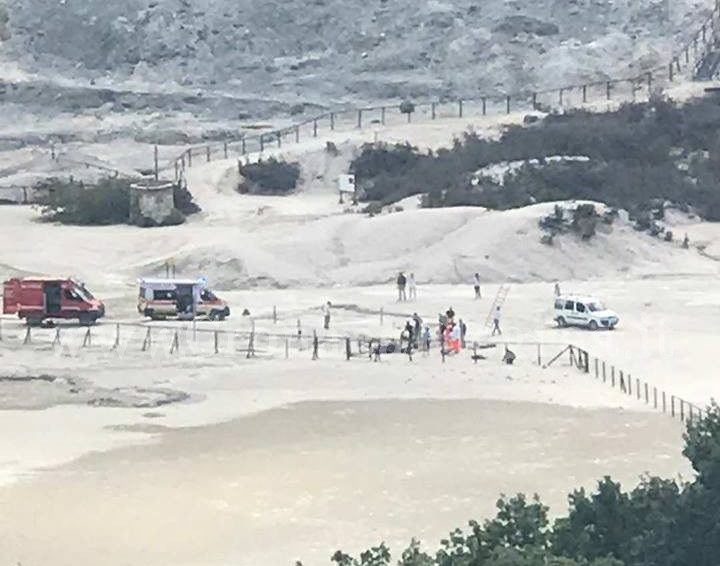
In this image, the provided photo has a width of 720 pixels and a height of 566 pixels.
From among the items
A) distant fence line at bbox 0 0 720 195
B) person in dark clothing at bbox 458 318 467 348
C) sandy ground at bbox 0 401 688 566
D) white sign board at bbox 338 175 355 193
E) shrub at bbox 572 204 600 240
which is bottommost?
sandy ground at bbox 0 401 688 566

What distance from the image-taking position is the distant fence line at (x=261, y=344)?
30.9 m

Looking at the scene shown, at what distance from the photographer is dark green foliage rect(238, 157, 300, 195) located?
165ft

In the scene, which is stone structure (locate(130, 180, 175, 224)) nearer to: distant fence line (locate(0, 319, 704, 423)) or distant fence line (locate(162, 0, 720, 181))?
distant fence line (locate(162, 0, 720, 181))

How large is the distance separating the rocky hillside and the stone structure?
15560mm

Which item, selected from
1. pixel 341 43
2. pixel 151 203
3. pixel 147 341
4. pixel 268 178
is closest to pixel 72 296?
pixel 147 341

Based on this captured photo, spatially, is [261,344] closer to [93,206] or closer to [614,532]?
[93,206]

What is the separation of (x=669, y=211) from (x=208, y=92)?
22560 millimetres

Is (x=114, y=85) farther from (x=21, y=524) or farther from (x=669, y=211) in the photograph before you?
(x=21, y=524)

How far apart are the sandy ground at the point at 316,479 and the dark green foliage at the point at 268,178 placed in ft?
77.2

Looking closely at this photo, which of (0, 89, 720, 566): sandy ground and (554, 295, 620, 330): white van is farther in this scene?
(554, 295, 620, 330): white van

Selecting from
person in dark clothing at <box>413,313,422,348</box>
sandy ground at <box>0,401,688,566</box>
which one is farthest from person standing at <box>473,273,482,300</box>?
sandy ground at <box>0,401,688,566</box>

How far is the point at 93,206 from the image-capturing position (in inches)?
1849

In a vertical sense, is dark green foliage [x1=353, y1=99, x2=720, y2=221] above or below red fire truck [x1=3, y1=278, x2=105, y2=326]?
above

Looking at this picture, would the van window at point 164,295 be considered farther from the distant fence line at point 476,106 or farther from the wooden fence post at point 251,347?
the distant fence line at point 476,106
